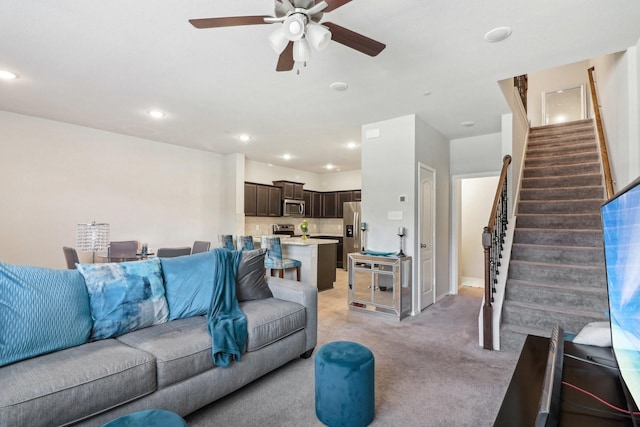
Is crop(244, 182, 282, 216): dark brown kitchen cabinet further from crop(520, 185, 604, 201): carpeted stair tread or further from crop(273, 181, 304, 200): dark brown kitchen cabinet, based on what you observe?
crop(520, 185, 604, 201): carpeted stair tread

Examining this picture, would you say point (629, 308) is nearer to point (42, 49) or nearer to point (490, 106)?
point (490, 106)

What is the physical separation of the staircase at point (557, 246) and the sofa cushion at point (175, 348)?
9.07 feet

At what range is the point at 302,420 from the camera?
6.57 feet

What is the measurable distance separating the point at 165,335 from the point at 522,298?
345cm

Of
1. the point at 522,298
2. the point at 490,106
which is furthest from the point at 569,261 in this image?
the point at 490,106

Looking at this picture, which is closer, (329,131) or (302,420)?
(302,420)

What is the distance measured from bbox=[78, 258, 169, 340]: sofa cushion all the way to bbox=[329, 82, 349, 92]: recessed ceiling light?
8.22ft

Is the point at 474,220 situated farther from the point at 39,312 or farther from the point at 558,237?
the point at 39,312

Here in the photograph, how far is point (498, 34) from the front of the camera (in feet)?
8.18

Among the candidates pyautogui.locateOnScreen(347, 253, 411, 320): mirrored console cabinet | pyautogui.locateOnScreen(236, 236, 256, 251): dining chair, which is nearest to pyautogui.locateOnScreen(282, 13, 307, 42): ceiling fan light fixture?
pyautogui.locateOnScreen(347, 253, 411, 320): mirrored console cabinet

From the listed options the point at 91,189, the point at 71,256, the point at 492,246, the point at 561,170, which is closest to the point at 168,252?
the point at 71,256

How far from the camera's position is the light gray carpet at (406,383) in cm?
204

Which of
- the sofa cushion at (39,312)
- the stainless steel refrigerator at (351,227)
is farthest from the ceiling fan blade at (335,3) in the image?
the stainless steel refrigerator at (351,227)

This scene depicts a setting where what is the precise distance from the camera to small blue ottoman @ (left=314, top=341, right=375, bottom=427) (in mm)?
1883
